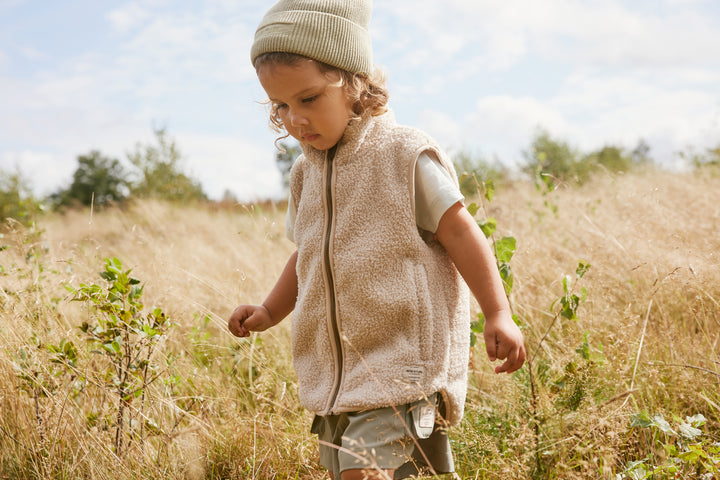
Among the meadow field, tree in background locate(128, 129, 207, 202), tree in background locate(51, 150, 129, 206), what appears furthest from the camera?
tree in background locate(51, 150, 129, 206)

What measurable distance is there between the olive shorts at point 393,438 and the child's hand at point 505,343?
0.22m

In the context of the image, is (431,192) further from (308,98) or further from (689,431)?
(689,431)

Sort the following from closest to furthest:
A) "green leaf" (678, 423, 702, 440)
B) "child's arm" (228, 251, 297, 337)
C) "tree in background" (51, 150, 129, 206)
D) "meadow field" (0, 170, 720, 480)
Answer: "green leaf" (678, 423, 702, 440) → "meadow field" (0, 170, 720, 480) → "child's arm" (228, 251, 297, 337) → "tree in background" (51, 150, 129, 206)

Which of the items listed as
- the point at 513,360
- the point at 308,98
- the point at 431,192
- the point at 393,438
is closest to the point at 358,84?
the point at 308,98

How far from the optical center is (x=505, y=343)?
147cm

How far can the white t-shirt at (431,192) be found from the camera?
1557mm

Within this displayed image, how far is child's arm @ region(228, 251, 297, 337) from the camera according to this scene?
6.47ft

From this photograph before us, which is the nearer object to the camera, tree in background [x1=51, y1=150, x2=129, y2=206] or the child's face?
the child's face

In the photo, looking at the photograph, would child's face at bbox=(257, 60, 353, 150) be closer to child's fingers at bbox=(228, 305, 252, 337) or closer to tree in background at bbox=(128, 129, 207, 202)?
child's fingers at bbox=(228, 305, 252, 337)

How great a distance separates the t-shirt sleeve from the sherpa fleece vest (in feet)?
0.12

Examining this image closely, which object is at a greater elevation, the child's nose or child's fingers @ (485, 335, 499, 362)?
the child's nose

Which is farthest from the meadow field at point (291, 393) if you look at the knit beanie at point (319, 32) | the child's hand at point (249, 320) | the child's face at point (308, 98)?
the knit beanie at point (319, 32)

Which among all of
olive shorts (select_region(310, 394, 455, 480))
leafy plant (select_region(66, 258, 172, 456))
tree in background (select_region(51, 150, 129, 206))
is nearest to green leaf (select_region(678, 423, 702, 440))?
olive shorts (select_region(310, 394, 455, 480))

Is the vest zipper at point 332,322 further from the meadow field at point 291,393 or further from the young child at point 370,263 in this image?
the meadow field at point 291,393
